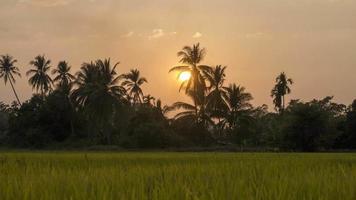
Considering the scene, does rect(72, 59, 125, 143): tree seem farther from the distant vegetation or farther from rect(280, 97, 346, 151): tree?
rect(280, 97, 346, 151): tree

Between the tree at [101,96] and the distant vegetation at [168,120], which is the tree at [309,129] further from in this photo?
the tree at [101,96]

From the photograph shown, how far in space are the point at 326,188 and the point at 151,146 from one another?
32.7 m

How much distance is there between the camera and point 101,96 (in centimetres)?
3994

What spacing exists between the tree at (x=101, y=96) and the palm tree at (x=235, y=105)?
837cm

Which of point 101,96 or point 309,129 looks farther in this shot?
point 101,96

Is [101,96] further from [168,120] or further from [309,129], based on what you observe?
[309,129]

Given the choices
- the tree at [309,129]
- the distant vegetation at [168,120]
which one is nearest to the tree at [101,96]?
the distant vegetation at [168,120]

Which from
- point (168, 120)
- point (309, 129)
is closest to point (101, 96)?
point (168, 120)

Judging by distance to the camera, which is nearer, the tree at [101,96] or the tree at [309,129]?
the tree at [309,129]

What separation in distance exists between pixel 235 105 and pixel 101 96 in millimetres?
10227

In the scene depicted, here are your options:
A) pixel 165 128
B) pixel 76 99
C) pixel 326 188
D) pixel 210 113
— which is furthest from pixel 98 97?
pixel 326 188

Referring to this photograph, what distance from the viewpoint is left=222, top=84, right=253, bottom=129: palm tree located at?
128 feet

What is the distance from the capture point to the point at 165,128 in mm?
37281

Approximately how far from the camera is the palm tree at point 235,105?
39.0 m
